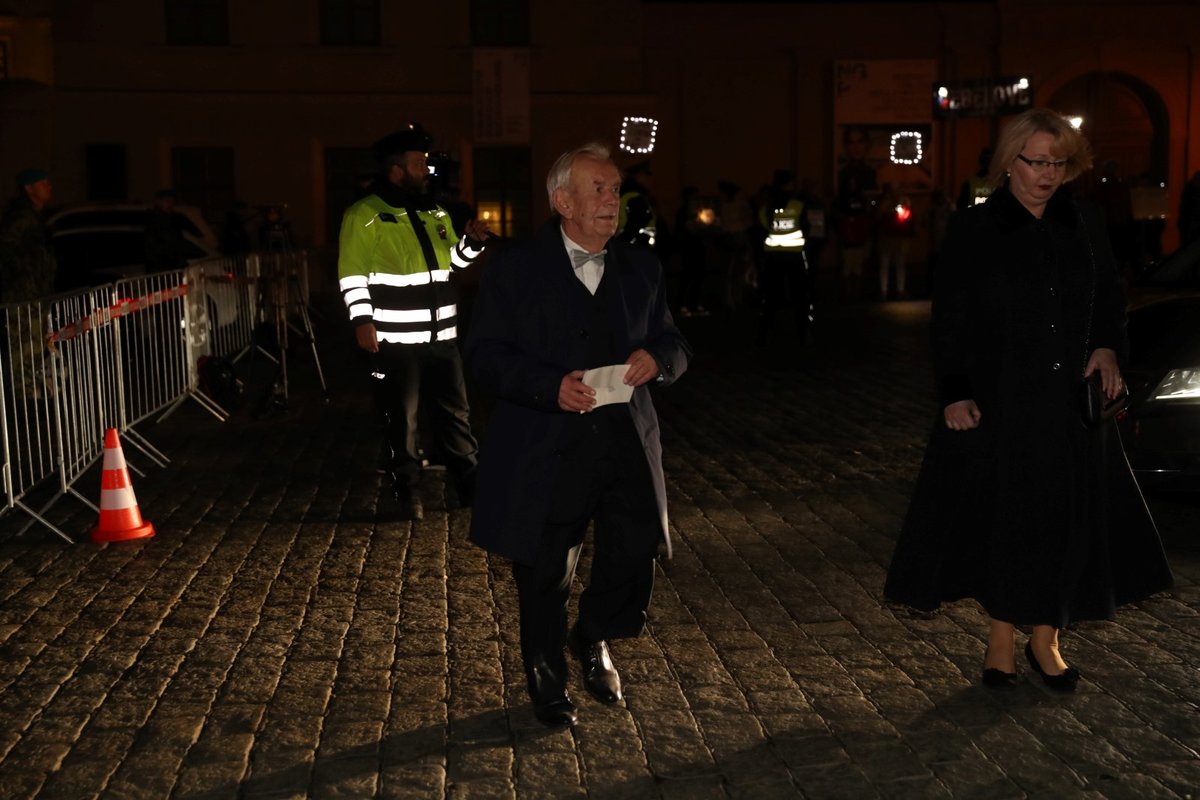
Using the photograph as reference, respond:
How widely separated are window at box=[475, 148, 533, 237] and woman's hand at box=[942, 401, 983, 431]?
30.4 meters

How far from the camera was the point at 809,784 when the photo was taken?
4.67 m

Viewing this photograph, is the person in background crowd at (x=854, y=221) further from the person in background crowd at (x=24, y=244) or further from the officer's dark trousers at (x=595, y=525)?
the officer's dark trousers at (x=595, y=525)

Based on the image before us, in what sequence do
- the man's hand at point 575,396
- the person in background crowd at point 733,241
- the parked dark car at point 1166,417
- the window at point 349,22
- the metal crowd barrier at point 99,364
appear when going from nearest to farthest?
1. the man's hand at point 575,396
2. the parked dark car at point 1166,417
3. the metal crowd barrier at point 99,364
4. the person in background crowd at point 733,241
5. the window at point 349,22

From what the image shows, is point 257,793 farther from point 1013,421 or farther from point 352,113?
point 352,113

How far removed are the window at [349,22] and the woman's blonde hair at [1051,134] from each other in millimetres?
31007

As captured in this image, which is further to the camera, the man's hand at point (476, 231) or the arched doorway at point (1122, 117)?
the arched doorway at point (1122, 117)

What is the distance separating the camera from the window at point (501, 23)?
116 ft

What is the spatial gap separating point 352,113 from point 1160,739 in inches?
1236

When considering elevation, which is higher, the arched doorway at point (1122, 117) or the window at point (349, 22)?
the window at point (349, 22)

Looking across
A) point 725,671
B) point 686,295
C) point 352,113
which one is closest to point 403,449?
point 725,671

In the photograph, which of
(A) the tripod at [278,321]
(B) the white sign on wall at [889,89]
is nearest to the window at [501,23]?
(B) the white sign on wall at [889,89]

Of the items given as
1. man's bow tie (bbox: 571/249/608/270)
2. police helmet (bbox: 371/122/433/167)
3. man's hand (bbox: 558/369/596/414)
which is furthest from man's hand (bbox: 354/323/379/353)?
man's hand (bbox: 558/369/596/414)

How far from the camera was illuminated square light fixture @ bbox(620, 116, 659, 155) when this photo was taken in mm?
33250

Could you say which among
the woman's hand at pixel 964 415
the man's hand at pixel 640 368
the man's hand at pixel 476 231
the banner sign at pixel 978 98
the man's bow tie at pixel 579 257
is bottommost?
the woman's hand at pixel 964 415
